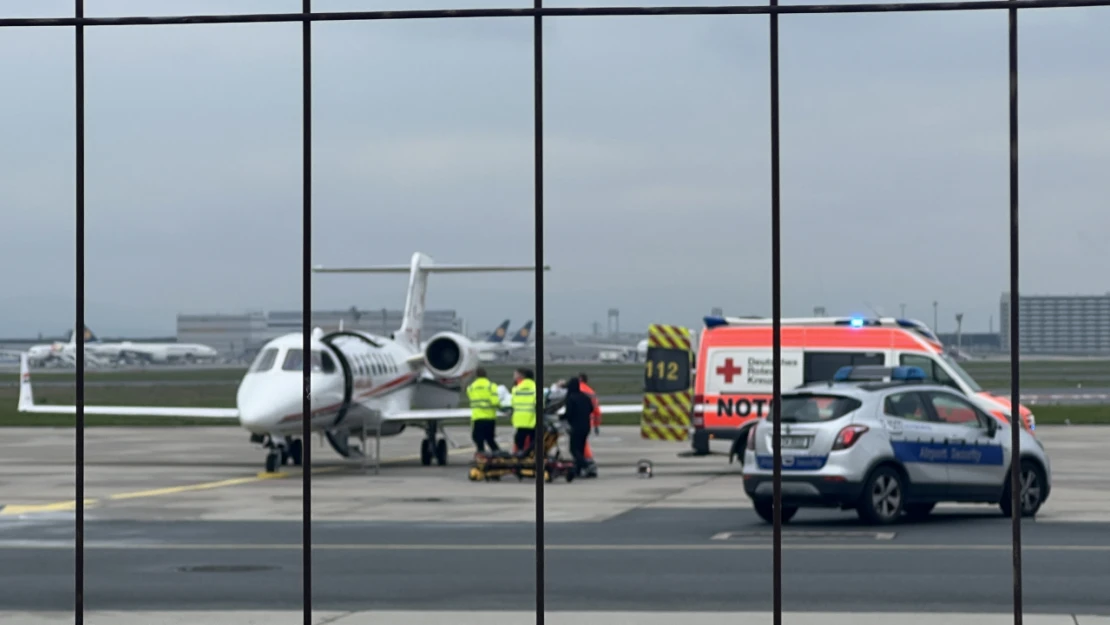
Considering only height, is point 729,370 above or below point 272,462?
above

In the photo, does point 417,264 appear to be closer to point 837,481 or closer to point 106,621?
point 837,481

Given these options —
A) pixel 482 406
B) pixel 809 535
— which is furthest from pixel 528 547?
pixel 482 406

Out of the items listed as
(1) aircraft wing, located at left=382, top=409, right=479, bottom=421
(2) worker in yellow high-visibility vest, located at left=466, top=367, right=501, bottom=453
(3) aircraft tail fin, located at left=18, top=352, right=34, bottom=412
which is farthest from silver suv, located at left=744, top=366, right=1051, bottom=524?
(3) aircraft tail fin, located at left=18, top=352, right=34, bottom=412

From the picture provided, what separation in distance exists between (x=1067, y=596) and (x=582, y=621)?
3647 millimetres

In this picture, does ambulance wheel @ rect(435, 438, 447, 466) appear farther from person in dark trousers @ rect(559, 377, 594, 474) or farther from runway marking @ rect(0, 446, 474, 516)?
person in dark trousers @ rect(559, 377, 594, 474)

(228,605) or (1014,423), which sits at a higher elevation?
(1014,423)

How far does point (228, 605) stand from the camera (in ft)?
→ 40.5

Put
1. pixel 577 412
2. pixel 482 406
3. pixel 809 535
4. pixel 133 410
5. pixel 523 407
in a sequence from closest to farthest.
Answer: pixel 809 535 < pixel 577 412 < pixel 523 407 < pixel 482 406 < pixel 133 410

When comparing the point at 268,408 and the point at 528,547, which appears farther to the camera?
the point at 268,408

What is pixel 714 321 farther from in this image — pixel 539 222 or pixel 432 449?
pixel 539 222

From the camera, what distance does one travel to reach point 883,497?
18.4 meters

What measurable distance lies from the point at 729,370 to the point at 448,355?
23.9 ft

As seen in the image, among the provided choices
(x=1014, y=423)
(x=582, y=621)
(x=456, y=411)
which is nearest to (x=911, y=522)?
(x=582, y=621)

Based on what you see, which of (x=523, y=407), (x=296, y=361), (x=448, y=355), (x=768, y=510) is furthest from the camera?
(x=448, y=355)
